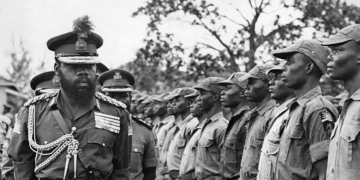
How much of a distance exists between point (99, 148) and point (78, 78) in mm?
750

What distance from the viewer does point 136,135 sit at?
11.0m

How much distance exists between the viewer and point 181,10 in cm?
2011

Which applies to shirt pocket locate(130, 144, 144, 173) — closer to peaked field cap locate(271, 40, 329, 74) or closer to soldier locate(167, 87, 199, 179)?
peaked field cap locate(271, 40, 329, 74)

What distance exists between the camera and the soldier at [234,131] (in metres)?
10.9

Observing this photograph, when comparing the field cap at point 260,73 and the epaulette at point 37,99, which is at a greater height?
the field cap at point 260,73

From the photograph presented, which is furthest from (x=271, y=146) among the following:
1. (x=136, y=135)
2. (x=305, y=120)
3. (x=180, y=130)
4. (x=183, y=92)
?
(x=183, y=92)

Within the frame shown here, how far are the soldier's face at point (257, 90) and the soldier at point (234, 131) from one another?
58 cm

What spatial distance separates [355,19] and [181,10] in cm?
482

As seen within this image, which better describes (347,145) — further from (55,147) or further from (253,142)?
(253,142)

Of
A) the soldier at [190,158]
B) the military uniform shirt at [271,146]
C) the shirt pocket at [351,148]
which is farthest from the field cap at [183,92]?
the shirt pocket at [351,148]

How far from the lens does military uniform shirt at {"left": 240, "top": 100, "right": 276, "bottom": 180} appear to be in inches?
384

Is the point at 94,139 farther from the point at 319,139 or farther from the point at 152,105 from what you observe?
the point at 152,105

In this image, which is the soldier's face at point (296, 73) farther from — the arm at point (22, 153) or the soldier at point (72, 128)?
the arm at point (22, 153)

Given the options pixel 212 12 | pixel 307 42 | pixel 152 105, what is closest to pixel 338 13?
pixel 212 12
